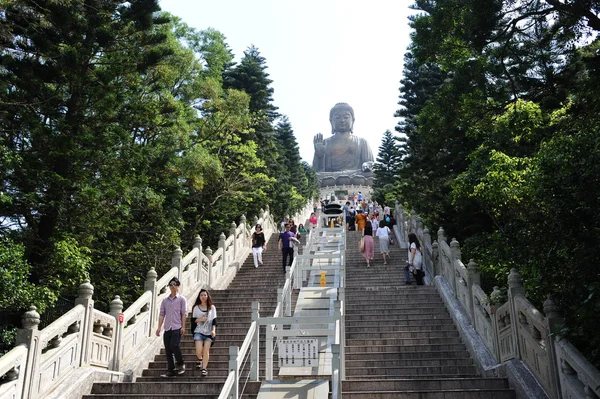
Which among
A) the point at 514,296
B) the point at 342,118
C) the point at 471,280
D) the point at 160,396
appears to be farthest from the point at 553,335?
the point at 342,118

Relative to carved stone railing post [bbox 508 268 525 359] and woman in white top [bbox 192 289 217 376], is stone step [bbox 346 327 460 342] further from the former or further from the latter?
woman in white top [bbox 192 289 217 376]

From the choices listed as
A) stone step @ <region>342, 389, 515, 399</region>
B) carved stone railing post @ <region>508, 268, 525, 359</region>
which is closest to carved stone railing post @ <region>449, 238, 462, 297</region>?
carved stone railing post @ <region>508, 268, 525, 359</region>

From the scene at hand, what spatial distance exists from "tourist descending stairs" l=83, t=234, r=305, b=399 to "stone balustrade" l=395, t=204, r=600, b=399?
3036 millimetres

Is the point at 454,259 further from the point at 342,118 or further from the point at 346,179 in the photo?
the point at 342,118

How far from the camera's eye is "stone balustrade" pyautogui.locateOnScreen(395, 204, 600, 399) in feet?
16.8

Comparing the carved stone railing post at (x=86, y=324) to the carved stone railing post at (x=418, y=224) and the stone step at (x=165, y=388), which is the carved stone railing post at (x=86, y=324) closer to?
the stone step at (x=165, y=388)

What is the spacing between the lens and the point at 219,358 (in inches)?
321

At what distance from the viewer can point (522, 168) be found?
8.98 meters

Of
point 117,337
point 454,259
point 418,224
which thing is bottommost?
point 117,337

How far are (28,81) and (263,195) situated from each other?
37.9ft

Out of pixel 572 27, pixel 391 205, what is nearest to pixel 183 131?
pixel 572 27

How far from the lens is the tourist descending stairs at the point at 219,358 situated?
21.3 feet

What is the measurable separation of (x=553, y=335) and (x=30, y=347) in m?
5.37

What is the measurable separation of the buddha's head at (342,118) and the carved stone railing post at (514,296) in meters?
45.5
